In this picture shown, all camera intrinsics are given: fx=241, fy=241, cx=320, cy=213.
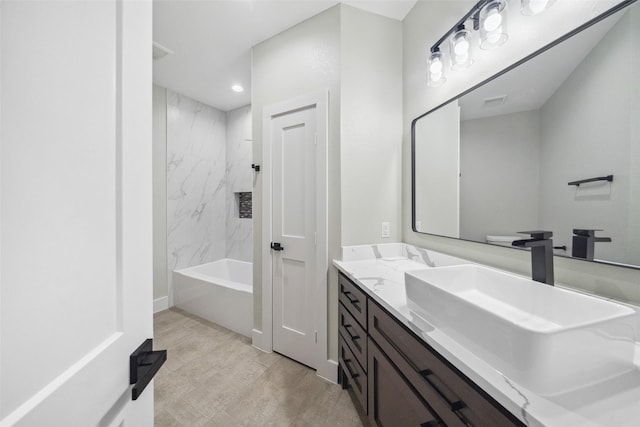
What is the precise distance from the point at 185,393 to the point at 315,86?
2.43 metres

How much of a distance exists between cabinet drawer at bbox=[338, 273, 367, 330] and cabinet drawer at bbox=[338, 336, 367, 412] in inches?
10.8

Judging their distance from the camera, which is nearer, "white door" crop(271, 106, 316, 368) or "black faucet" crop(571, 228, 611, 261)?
"black faucet" crop(571, 228, 611, 261)

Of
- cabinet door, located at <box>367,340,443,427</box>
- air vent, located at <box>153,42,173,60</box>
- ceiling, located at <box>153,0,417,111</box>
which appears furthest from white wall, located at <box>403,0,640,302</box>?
air vent, located at <box>153,42,173,60</box>

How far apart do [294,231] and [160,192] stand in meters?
2.10

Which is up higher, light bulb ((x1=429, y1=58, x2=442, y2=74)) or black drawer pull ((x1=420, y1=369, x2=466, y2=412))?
light bulb ((x1=429, y1=58, x2=442, y2=74))

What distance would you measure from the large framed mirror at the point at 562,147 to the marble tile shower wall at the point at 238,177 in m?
2.79

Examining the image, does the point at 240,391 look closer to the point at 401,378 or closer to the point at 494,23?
the point at 401,378

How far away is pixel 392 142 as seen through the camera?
191 cm

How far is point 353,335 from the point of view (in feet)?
4.73

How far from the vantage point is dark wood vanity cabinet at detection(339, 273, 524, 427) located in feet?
2.03

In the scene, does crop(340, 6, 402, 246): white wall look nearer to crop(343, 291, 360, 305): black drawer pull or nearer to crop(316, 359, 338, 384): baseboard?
crop(343, 291, 360, 305): black drawer pull

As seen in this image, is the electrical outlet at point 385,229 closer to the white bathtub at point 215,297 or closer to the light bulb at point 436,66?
the light bulb at point 436,66

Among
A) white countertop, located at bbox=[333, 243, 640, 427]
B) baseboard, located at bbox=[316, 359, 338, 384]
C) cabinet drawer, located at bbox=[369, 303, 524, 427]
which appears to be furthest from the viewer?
baseboard, located at bbox=[316, 359, 338, 384]

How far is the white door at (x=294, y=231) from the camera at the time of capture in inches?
74.9
